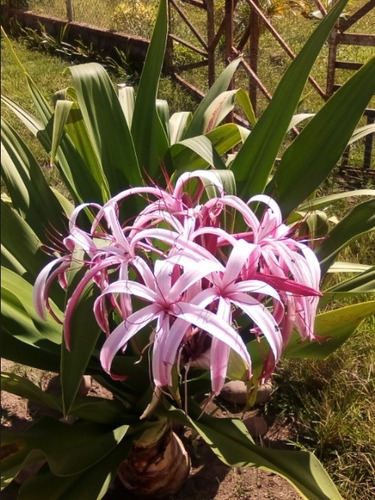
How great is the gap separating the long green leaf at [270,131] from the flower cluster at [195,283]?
19.2 inches

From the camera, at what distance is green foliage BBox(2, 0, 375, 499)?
1.56 meters

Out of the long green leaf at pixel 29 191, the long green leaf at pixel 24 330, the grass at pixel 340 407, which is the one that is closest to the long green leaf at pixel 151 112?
the long green leaf at pixel 29 191

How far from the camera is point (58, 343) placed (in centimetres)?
165

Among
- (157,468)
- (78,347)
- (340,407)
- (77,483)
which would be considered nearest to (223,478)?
(157,468)

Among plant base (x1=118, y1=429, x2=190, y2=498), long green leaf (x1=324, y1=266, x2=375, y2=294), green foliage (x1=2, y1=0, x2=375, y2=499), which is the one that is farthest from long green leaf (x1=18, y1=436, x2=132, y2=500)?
long green leaf (x1=324, y1=266, x2=375, y2=294)

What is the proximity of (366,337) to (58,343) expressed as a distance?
4.21 ft

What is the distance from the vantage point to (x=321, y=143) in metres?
1.90

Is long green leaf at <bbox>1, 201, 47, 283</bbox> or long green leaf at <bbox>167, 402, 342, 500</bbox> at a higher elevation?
long green leaf at <bbox>1, 201, 47, 283</bbox>

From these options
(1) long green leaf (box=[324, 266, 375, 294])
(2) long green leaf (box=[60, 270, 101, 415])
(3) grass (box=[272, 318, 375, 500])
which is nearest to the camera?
(2) long green leaf (box=[60, 270, 101, 415])

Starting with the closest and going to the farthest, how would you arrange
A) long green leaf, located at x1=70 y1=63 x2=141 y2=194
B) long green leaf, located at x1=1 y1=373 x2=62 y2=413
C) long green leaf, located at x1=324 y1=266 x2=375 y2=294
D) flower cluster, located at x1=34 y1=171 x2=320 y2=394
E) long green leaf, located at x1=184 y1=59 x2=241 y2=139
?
flower cluster, located at x1=34 y1=171 x2=320 y2=394, long green leaf, located at x1=1 y1=373 x2=62 y2=413, long green leaf, located at x1=324 y1=266 x2=375 y2=294, long green leaf, located at x1=70 y1=63 x2=141 y2=194, long green leaf, located at x1=184 y1=59 x2=241 y2=139

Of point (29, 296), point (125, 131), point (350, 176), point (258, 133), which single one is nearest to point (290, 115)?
point (258, 133)

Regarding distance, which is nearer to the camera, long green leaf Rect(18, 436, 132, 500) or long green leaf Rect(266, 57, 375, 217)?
long green leaf Rect(18, 436, 132, 500)

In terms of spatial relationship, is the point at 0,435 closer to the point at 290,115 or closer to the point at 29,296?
the point at 29,296

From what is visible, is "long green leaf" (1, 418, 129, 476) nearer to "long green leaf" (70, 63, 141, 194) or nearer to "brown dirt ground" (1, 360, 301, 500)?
"brown dirt ground" (1, 360, 301, 500)
